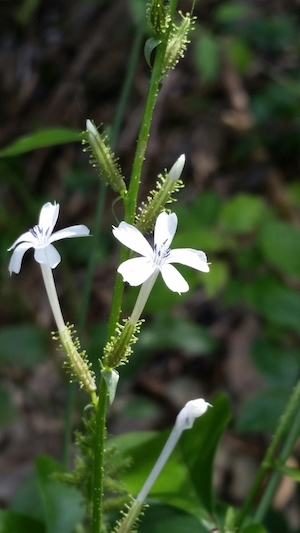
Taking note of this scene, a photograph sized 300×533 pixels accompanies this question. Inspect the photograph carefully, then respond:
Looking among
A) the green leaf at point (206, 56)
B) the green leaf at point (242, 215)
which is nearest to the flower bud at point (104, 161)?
the green leaf at point (242, 215)

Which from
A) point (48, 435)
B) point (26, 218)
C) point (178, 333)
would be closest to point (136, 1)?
point (26, 218)

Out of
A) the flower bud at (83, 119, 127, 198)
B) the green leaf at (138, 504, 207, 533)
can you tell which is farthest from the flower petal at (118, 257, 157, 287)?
the green leaf at (138, 504, 207, 533)

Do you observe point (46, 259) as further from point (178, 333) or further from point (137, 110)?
point (137, 110)

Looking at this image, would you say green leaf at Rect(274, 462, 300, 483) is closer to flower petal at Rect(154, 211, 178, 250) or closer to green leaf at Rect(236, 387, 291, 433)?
flower petal at Rect(154, 211, 178, 250)

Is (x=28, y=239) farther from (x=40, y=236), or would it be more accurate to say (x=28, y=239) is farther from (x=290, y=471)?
(x=290, y=471)

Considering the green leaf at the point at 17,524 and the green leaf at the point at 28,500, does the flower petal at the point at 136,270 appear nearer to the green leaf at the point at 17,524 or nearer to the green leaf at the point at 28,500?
the green leaf at the point at 17,524

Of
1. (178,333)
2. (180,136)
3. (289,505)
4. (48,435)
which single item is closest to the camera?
(289,505)

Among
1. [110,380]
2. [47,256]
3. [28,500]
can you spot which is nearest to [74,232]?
[47,256]
